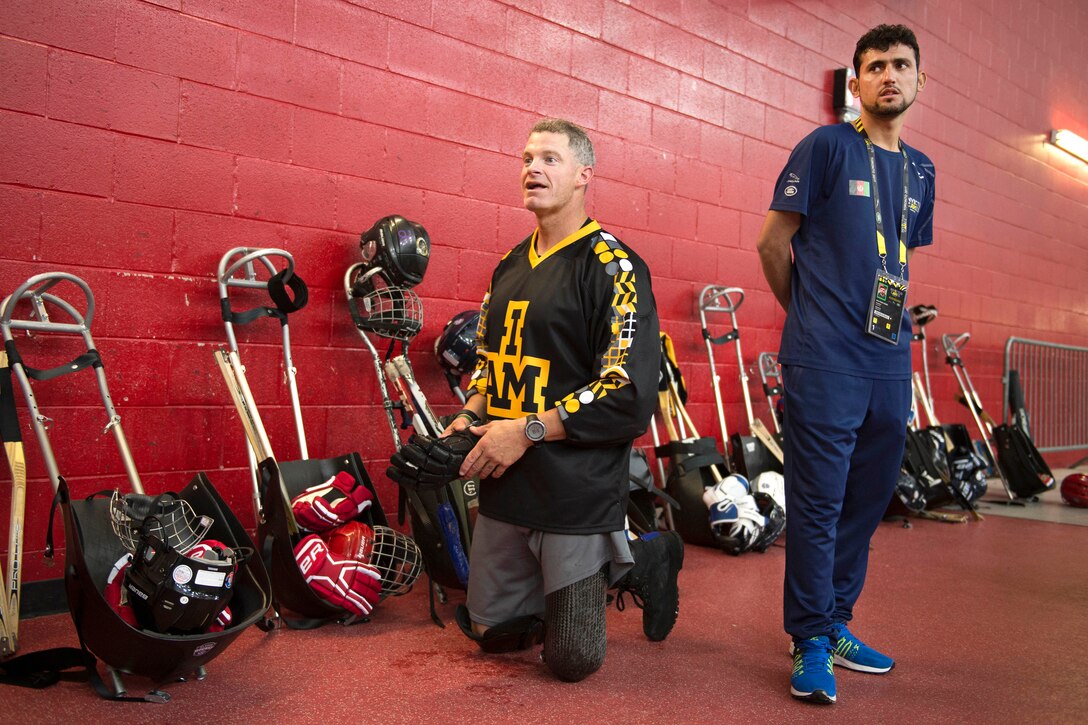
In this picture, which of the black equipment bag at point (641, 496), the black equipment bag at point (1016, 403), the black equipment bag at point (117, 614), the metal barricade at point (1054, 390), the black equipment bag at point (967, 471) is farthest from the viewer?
the metal barricade at point (1054, 390)

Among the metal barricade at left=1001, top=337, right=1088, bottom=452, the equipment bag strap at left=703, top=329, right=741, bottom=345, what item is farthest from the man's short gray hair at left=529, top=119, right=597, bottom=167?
the metal barricade at left=1001, top=337, right=1088, bottom=452

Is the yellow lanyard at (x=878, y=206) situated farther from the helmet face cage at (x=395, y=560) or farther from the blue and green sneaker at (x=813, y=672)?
the helmet face cage at (x=395, y=560)

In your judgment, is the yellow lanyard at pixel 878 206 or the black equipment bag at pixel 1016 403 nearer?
the yellow lanyard at pixel 878 206

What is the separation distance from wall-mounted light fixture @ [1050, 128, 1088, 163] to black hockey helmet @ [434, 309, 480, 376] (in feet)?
22.7

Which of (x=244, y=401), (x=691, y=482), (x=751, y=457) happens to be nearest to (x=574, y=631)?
(x=244, y=401)

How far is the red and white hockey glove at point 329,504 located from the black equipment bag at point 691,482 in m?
1.71

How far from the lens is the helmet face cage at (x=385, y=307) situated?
3.03 meters

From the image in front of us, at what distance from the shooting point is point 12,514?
88.1 inches

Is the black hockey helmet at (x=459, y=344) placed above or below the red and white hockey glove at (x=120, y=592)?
above

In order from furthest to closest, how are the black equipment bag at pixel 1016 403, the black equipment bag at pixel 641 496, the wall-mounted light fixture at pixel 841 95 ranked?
the black equipment bag at pixel 1016 403
the wall-mounted light fixture at pixel 841 95
the black equipment bag at pixel 641 496

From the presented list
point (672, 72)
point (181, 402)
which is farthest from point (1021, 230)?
point (181, 402)

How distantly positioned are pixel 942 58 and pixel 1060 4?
267 cm

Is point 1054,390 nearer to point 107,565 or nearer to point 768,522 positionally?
point 768,522

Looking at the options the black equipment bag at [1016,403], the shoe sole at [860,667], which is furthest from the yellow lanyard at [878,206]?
the black equipment bag at [1016,403]
